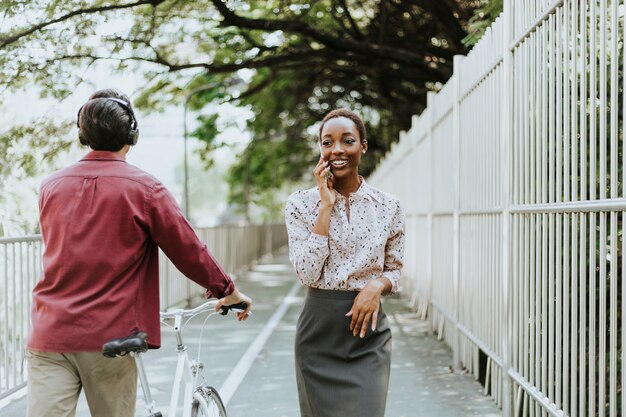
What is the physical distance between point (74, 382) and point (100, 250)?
52cm

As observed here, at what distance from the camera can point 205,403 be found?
4062mm

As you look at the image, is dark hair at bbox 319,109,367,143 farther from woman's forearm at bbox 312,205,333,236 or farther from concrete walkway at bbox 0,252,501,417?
concrete walkway at bbox 0,252,501,417

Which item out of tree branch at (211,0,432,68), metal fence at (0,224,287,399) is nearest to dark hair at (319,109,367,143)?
metal fence at (0,224,287,399)

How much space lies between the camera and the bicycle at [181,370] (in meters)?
3.14

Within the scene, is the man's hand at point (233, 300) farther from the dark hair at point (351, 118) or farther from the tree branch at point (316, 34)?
the tree branch at point (316, 34)

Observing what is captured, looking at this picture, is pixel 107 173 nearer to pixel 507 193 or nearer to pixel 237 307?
pixel 237 307

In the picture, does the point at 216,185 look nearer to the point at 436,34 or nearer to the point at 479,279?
the point at 436,34

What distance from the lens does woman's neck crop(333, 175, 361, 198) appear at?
153 inches

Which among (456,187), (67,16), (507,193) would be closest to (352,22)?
(67,16)

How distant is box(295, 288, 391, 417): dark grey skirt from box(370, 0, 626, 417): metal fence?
1.08m

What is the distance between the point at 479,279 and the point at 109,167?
5.12 metres

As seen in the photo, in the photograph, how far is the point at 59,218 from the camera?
3232mm

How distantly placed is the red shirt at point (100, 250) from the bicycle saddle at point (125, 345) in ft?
0.14

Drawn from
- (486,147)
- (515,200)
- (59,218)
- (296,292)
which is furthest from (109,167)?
(296,292)
